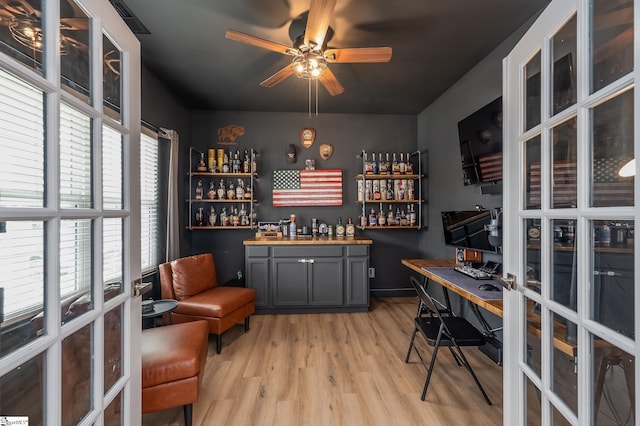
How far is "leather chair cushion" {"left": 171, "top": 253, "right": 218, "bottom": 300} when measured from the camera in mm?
2652

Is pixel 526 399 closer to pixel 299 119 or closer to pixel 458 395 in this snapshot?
pixel 458 395

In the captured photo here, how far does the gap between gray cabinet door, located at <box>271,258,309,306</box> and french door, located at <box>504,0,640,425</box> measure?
239 centimetres

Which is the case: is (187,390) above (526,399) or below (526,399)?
below

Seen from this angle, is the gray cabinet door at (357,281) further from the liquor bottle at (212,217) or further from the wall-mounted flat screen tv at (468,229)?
the liquor bottle at (212,217)

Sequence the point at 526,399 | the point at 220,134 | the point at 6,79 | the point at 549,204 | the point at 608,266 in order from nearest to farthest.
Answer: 1. the point at 6,79
2. the point at 608,266
3. the point at 549,204
4. the point at 526,399
5. the point at 220,134

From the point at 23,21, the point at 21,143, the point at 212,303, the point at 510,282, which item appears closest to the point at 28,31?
the point at 23,21

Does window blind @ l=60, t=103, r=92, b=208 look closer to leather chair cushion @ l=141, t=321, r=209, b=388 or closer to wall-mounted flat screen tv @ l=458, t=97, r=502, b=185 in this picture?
leather chair cushion @ l=141, t=321, r=209, b=388

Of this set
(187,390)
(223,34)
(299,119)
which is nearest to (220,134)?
(299,119)

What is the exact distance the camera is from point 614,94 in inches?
28.7

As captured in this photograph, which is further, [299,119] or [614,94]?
[299,119]

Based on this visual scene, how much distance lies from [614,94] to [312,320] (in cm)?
307

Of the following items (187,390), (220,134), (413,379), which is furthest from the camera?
(220,134)

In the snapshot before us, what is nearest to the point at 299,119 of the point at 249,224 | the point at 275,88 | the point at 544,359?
the point at 275,88

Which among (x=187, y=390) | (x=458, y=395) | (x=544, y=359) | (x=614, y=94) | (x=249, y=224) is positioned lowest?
(x=458, y=395)
